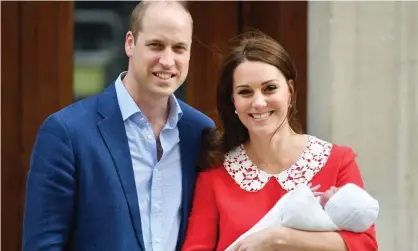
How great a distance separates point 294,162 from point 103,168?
0.52 meters

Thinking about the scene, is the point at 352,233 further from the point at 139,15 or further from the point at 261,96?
the point at 139,15

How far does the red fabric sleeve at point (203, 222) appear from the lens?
2207 mm

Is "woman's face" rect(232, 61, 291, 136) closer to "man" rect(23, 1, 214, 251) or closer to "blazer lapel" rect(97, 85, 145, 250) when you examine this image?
"man" rect(23, 1, 214, 251)

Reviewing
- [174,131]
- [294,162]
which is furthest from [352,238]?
[174,131]

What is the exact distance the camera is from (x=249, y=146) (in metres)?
2.31

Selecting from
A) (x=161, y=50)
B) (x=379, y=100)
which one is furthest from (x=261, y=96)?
(x=379, y=100)

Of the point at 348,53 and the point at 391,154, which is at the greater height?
the point at 348,53

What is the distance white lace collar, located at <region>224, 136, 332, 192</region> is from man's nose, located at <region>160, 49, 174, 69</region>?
34 centimetres

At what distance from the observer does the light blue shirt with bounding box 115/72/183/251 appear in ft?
7.25

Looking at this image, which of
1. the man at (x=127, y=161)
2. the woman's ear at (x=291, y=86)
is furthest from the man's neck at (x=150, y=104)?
the woman's ear at (x=291, y=86)

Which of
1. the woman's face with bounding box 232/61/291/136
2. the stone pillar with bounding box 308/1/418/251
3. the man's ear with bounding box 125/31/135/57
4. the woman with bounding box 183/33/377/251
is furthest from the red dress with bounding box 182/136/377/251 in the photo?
the stone pillar with bounding box 308/1/418/251

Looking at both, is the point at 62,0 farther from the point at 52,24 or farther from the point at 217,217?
the point at 217,217

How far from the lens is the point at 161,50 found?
86.6 inches

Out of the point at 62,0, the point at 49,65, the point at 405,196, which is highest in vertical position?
the point at 62,0
